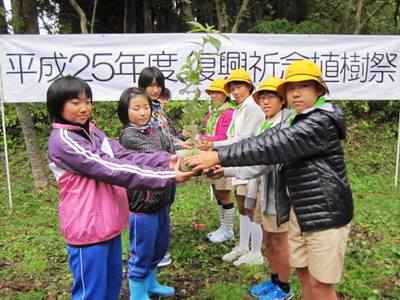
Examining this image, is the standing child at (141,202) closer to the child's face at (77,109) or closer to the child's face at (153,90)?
the child's face at (153,90)

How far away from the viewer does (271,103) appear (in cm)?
317

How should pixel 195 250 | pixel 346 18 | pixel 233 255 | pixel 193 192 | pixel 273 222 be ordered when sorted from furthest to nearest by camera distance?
pixel 346 18, pixel 193 192, pixel 195 250, pixel 233 255, pixel 273 222

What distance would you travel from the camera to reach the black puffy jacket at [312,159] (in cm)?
220

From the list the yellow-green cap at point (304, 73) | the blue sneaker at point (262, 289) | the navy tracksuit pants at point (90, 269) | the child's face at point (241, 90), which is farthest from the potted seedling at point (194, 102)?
the blue sneaker at point (262, 289)

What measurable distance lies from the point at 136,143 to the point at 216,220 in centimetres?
273

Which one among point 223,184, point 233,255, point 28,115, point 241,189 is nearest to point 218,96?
point 223,184

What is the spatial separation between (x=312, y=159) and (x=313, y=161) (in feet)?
0.04

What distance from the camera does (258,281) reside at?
362cm

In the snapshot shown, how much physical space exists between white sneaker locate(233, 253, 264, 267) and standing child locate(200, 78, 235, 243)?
0.60 metres

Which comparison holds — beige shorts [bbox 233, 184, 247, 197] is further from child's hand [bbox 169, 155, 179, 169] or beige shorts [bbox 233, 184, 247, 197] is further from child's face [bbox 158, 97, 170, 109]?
child's hand [bbox 169, 155, 179, 169]

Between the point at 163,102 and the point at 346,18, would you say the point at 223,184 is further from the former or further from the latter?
the point at 346,18

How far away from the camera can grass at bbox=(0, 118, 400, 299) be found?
352 cm

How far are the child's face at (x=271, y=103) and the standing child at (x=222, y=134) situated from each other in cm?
78

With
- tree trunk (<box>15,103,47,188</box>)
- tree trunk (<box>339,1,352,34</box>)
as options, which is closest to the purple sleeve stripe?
tree trunk (<box>15,103,47,188</box>)
